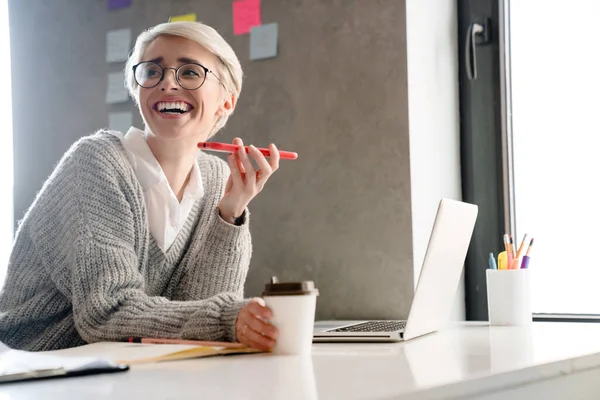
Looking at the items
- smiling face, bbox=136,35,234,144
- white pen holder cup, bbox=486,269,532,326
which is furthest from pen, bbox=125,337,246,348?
white pen holder cup, bbox=486,269,532,326

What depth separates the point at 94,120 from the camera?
2.41 meters

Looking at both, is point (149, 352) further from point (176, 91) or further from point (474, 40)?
point (474, 40)

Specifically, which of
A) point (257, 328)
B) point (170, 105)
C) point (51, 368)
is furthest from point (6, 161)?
point (51, 368)

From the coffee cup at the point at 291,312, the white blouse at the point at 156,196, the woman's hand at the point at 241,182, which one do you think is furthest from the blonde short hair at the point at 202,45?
the coffee cup at the point at 291,312

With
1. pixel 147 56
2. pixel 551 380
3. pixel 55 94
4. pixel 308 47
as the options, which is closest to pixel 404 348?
pixel 551 380

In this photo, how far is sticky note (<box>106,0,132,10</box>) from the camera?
7.71ft

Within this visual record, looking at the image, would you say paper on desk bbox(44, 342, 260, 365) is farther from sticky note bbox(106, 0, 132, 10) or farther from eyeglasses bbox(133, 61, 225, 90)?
sticky note bbox(106, 0, 132, 10)

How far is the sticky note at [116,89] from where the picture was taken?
2.36m

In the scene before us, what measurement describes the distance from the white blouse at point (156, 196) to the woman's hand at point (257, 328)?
49 cm

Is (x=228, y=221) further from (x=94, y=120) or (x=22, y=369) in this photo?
(x=94, y=120)

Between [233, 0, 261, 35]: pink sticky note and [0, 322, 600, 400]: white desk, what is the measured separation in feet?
3.80

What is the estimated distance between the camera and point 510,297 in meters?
1.58

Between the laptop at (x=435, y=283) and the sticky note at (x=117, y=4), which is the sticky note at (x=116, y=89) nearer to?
the sticky note at (x=117, y=4)

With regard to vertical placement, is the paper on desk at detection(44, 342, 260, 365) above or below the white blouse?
below
